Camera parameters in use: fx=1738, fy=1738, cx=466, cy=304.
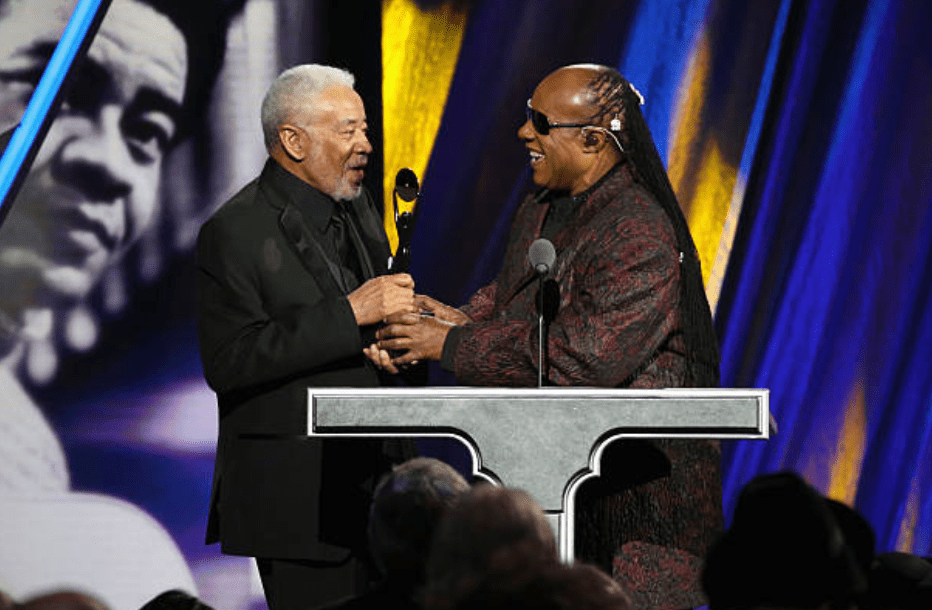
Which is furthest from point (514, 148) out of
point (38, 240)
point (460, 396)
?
point (460, 396)

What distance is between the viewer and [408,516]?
2766 mm

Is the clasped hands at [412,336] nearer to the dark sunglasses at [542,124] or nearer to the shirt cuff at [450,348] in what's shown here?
the shirt cuff at [450,348]

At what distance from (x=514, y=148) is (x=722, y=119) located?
2.16ft

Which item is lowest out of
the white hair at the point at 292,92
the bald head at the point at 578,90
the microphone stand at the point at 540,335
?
the microphone stand at the point at 540,335

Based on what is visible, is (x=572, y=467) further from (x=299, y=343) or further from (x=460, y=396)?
(x=299, y=343)

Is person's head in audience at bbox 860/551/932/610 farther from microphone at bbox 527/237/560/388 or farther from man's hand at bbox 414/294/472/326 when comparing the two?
man's hand at bbox 414/294/472/326

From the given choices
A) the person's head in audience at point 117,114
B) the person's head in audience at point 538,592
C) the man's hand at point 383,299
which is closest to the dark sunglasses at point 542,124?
the man's hand at point 383,299

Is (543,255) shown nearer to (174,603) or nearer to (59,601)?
(174,603)

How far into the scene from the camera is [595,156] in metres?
3.82

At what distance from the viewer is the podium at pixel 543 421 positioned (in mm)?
3148

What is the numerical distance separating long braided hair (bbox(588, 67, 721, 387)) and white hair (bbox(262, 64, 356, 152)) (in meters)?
0.73

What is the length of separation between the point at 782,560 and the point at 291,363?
1.58 meters

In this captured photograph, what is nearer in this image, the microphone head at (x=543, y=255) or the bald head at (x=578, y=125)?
the microphone head at (x=543, y=255)

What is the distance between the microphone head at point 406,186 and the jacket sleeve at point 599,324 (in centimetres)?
38
